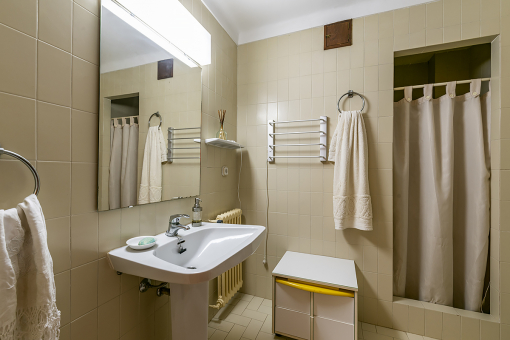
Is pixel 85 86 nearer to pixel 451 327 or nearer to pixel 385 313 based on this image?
pixel 385 313

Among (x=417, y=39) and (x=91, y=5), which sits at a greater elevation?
(x=417, y=39)

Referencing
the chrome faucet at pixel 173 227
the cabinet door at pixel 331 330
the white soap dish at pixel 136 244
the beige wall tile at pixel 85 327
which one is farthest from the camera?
the cabinet door at pixel 331 330

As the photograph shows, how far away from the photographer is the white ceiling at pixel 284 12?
5.43ft

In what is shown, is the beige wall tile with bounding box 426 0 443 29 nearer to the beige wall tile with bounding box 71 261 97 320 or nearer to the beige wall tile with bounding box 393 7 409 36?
the beige wall tile with bounding box 393 7 409 36

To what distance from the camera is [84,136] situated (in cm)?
85

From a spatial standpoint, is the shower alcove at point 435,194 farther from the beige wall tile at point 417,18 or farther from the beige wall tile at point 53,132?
the beige wall tile at point 53,132

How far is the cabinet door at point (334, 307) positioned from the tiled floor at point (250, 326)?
0.35 m

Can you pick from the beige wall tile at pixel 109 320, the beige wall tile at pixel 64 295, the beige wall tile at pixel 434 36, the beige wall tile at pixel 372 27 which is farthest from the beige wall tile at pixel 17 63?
the beige wall tile at pixel 434 36

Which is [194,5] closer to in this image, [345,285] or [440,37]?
[440,37]

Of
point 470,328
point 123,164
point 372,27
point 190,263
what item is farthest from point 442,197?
point 123,164

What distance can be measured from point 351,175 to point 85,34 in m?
1.68

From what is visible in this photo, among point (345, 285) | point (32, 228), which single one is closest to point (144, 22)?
point (32, 228)

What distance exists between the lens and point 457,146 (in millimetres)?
1665

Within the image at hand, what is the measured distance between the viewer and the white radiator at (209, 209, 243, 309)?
1652 millimetres
